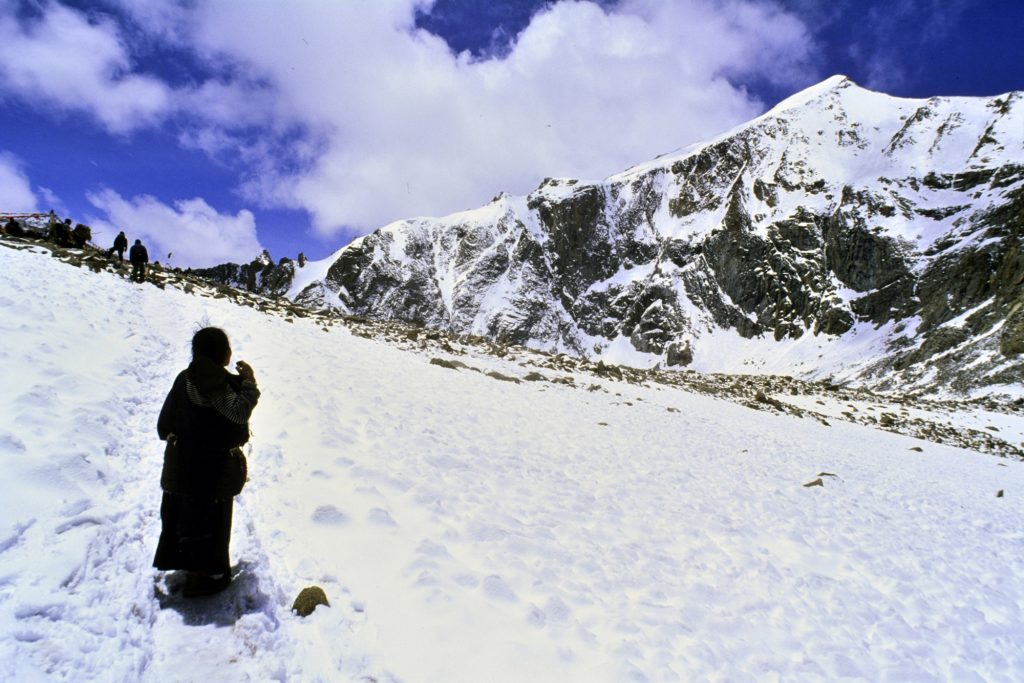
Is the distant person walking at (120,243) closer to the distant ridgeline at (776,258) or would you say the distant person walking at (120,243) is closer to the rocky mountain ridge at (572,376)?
the rocky mountain ridge at (572,376)

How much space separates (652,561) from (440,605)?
348 centimetres

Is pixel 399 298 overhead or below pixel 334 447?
overhead

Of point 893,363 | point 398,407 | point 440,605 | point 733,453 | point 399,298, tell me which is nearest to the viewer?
point 440,605

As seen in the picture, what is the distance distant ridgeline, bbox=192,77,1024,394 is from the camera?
271ft

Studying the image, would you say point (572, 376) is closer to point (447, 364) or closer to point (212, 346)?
point (447, 364)

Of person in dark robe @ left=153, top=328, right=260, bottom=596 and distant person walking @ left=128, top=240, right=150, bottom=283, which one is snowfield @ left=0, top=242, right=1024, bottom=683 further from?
distant person walking @ left=128, top=240, right=150, bottom=283

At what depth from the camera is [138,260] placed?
68.5ft

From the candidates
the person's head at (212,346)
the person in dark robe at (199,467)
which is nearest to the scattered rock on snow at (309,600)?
the person in dark robe at (199,467)

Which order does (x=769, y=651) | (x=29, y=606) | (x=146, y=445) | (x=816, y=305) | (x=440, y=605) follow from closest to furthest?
(x=29, y=606), (x=440, y=605), (x=769, y=651), (x=146, y=445), (x=816, y=305)

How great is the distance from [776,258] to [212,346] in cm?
14654

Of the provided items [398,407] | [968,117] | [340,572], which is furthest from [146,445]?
[968,117]

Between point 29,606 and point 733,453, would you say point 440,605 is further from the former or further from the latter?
point 733,453

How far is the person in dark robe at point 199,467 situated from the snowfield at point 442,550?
0.31 m

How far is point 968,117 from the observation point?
12175 cm
